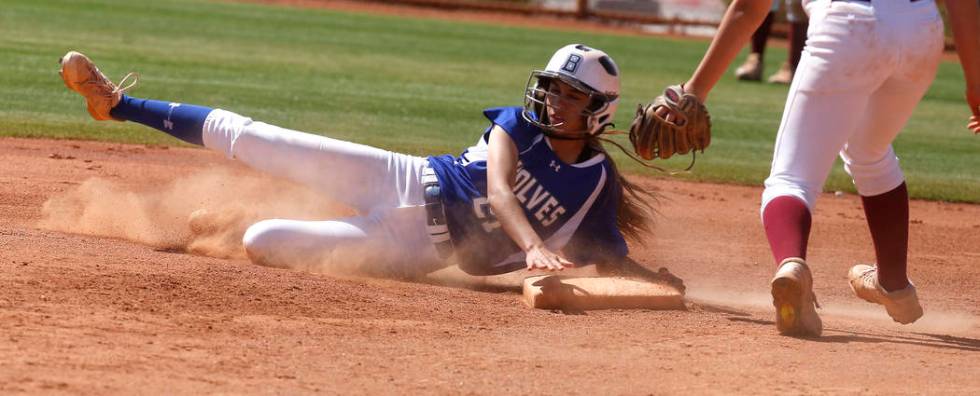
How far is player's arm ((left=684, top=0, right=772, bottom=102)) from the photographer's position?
4.29 meters

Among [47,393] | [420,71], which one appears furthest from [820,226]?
[420,71]

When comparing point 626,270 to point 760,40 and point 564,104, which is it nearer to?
point 564,104

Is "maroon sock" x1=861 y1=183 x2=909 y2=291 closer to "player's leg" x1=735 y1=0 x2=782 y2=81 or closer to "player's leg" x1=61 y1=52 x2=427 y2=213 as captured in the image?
"player's leg" x1=61 y1=52 x2=427 y2=213

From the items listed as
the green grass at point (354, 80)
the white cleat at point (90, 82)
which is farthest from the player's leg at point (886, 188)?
the green grass at point (354, 80)

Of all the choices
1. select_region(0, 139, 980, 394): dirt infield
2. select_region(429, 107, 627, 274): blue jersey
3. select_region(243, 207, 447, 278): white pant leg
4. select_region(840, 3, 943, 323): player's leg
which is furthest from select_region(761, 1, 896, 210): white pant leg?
select_region(243, 207, 447, 278): white pant leg

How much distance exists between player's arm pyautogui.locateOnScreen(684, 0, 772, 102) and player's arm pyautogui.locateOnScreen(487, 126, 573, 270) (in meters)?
0.72

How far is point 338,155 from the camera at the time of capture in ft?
16.3

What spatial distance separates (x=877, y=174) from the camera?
4.48 metres

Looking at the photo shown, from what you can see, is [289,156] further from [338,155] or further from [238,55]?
[238,55]

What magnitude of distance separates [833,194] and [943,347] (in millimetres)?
4399

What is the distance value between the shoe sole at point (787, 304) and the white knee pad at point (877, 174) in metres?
0.73

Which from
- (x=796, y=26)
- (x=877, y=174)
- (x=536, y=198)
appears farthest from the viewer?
(x=796, y=26)

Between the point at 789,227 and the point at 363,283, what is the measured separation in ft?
5.13

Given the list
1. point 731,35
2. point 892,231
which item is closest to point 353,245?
point 731,35
